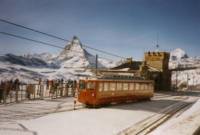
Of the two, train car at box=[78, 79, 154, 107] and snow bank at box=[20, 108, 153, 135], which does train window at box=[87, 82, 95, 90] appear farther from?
snow bank at box=[20, 108, 153, 135]

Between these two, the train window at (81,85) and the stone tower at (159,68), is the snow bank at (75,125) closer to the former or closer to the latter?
the train window at (81,85)

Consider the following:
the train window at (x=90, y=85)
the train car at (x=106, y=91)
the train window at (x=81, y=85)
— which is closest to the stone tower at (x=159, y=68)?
the train car at (x=106, y=91)

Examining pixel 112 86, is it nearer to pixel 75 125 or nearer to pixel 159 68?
pixel 75 125

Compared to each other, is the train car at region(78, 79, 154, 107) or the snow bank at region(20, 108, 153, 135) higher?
the train car at region(78, 79, 154, 107)

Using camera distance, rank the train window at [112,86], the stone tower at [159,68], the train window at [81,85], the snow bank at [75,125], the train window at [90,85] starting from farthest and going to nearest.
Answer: the stone tower at [159,68] < the train window at [112,86] < the train window at [81,85] < the train window at [90,85] < the snow bank at [75,125]

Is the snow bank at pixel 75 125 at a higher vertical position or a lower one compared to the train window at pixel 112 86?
lower

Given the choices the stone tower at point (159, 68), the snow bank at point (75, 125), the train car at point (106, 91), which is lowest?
the snow bank at point (75, 125)

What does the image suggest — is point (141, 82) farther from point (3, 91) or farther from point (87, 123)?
point (87, 123)

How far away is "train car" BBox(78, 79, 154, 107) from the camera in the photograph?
26531 mm

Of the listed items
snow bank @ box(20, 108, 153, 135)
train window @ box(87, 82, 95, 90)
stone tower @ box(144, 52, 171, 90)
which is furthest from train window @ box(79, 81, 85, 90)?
stone tower @ box(144, 52, 171, 90)

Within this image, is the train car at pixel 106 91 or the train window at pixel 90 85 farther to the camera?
the train window at pixel 90 85

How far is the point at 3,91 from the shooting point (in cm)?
2756

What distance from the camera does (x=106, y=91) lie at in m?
27.9

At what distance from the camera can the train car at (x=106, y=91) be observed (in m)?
26.5
